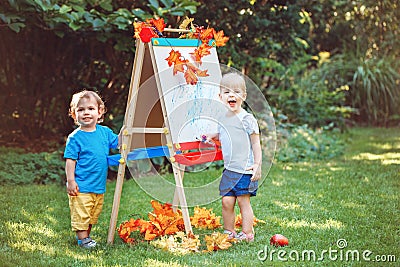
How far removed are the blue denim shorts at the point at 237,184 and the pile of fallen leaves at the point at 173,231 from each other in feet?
1.05

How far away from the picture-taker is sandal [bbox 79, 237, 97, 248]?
372 cm

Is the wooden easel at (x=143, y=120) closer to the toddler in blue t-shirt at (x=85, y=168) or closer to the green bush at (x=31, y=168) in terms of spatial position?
the toddler in blue t-shirt at (x=85, y=168)

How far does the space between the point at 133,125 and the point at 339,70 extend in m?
8.04

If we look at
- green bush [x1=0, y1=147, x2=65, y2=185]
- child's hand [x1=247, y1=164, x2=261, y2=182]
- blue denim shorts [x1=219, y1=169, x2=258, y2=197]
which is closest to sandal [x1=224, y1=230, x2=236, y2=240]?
blue denim shorts [x1=219, y1=169, x2=258, y2=197]

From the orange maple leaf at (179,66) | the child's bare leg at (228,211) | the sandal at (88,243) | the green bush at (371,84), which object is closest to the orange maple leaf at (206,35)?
the orange maple leaf at (179,66)

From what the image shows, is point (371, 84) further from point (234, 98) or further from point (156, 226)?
point (156, 226)

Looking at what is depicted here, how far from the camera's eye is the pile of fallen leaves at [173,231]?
11.8 feet

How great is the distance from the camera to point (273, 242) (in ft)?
12.1

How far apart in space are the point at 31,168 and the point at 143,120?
2.74m

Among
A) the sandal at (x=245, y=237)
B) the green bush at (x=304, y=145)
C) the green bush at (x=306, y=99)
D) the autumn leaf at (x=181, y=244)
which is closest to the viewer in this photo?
the autumn leaf at (x=181, y=244)

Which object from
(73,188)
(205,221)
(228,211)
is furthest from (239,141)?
(73,188)

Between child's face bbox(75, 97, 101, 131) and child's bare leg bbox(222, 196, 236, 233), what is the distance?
3.40 ft

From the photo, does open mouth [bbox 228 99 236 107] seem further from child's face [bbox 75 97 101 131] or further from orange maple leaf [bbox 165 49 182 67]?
child's face [bbox 75 97 101 131]

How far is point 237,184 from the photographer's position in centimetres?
385
